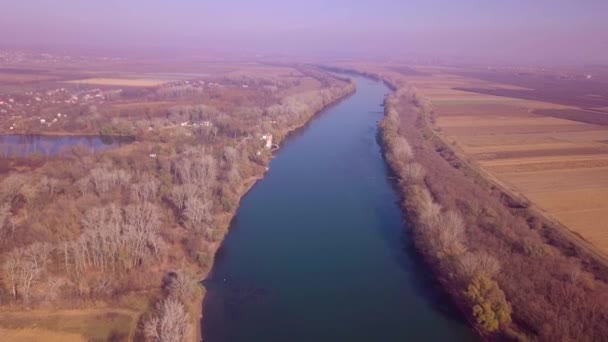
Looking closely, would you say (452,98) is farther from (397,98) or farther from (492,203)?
(492,203)

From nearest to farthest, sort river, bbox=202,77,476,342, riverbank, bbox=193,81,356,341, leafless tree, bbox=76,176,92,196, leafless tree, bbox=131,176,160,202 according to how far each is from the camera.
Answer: river, bbox=202,77,476,342
riverbank, bbox=193,81,356,341
leafless tree, bbox=131,176,160,202
leafless tree, bbox=76,176,92,196

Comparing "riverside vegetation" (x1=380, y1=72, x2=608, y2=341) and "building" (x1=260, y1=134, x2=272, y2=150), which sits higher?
"building" (x1=260, y1=134, x2=272, y2=150)

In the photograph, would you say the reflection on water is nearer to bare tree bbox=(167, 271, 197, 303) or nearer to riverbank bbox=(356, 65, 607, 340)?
bare tree bbox=(167, 271, 197, 303)

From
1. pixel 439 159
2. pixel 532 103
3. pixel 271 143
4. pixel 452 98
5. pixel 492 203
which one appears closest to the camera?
pixel 492 203

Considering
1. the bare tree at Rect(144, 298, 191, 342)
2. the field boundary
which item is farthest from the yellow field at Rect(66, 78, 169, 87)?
the bare tree at Rect(144, 298, 191, 342)

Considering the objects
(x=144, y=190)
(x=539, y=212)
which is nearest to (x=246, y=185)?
(x=144, y=190)

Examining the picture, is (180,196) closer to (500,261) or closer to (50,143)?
(500,261)

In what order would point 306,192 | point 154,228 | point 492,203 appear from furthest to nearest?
point 306,192 → point 492,203 → point 154,228

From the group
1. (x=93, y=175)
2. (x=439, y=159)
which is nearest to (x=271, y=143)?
(x=439, y=159)
